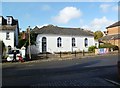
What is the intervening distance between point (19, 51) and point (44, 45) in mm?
15877

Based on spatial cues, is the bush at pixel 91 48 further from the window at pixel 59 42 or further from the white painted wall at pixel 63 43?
the window at pixel 59 42

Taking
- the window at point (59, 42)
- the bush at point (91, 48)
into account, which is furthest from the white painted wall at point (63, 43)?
the bush at point (91, 48)

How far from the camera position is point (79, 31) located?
200 ft

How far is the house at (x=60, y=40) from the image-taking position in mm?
54500

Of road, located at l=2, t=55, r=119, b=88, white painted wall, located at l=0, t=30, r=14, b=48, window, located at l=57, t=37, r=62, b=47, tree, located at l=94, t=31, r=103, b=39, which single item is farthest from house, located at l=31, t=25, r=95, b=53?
tree, located at l=94, t=31, r=103, b=39

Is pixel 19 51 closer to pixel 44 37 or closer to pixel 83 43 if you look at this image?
pixel 44 37

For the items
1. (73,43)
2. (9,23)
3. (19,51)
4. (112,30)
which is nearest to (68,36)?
(73,43)

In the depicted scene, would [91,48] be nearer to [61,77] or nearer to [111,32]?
[111,32]

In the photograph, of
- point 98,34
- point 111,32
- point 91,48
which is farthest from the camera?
point 98,34

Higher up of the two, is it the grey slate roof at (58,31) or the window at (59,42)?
the grey slate roof at (58,31)

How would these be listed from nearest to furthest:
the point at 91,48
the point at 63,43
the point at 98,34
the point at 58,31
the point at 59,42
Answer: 1. the point at 59,42
2. the point at 63,43
3. the point at 91,48
4. the point at 58,31
5. the point at 98,34

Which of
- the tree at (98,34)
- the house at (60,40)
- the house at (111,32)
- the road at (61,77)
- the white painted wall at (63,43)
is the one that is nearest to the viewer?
the road at (61,77)

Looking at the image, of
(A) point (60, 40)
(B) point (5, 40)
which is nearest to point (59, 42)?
(A) point (60, 40)

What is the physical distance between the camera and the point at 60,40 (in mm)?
56250
